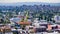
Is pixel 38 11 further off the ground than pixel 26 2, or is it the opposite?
pixel 26 2

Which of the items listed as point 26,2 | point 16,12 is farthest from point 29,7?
point 16,12

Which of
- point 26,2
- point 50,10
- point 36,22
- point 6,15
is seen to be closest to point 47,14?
point 50,10

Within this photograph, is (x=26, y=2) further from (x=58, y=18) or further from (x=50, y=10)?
(x=58, y=18)

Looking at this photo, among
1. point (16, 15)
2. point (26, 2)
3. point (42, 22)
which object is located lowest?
point (42, 22)

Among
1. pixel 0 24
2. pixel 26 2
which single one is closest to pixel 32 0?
pixel 26 2

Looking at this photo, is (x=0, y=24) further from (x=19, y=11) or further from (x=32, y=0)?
(x=32, y=0)

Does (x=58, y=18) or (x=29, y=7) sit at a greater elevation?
(x=29, y=7)

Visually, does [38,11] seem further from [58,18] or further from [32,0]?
[58,18]
